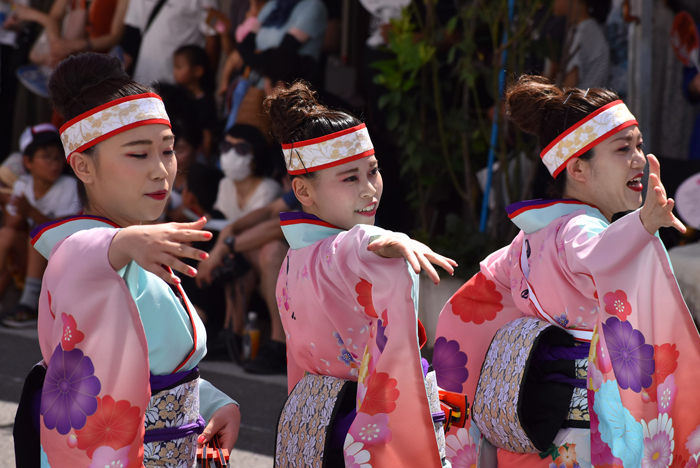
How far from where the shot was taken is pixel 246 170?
508 cm

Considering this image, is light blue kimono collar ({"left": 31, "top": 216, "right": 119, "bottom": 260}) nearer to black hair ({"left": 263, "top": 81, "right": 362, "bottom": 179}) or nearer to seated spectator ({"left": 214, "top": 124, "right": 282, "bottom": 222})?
black hair ({"left": 263, "top": 81, "right": 362, "bottom": 179})

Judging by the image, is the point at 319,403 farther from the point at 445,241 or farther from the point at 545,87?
the point at 445,241

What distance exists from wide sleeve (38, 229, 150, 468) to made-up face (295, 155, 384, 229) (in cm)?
66

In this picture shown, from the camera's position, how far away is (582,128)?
2.18 meters

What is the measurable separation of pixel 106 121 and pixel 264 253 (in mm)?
3265

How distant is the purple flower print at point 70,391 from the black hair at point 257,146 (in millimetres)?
3551

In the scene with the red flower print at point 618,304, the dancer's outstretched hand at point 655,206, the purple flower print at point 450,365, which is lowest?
the purple flower print at point 450,365

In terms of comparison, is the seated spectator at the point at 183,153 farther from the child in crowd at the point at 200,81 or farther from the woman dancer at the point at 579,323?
the woman dancer at the point at 579,323

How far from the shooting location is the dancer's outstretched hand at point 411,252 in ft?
5.25

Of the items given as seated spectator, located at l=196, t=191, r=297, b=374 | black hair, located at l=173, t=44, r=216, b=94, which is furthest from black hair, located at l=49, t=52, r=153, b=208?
black hair, located at l=173, t=44, r=216, b=94

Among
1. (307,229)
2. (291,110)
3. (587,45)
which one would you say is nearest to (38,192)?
(587,45)

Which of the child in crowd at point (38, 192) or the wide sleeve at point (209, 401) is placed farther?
the child in crowd at point (38, 192)

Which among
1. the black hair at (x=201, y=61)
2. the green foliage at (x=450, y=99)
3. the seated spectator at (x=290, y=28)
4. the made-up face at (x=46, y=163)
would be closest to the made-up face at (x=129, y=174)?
the green foliage at (x=450, y=99)

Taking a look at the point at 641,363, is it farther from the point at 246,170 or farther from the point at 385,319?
the point at 246,170
